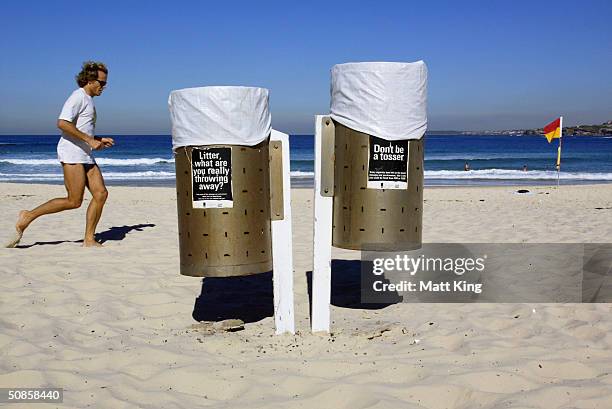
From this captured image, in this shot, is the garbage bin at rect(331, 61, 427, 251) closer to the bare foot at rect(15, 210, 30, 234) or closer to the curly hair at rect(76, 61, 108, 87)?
the curly hair at rect(76, 61, 108, 87)

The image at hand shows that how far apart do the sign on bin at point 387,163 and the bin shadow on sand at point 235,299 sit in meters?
1.48

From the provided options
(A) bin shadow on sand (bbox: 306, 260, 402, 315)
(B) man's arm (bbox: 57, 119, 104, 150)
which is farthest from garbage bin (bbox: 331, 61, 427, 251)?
(B) man's arm (bbox: 57, 119, 104, 150)

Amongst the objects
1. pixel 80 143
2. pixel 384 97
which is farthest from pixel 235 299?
pixel 80 143

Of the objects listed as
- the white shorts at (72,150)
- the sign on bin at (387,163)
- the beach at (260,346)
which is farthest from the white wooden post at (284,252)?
the white shorts at (72,150)

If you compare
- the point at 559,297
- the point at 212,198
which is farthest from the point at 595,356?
the point at 212,198

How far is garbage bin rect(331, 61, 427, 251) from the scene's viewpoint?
3.23 m

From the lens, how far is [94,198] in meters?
5.95

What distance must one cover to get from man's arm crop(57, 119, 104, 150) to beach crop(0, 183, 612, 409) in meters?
1.11

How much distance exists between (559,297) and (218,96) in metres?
2.99

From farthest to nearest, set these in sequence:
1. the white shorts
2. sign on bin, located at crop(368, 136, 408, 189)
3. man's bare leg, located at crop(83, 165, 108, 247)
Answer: man's bare leg, located at crop(83, 165, 108, 247) < the white shorts < sign on bin, located at crop(368, 136, 408, 189)

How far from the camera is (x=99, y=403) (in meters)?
2.58

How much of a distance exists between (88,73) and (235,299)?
9.01 feet

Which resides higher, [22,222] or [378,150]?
[378,150]

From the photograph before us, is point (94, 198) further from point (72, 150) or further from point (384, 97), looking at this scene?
point (384, 97)
